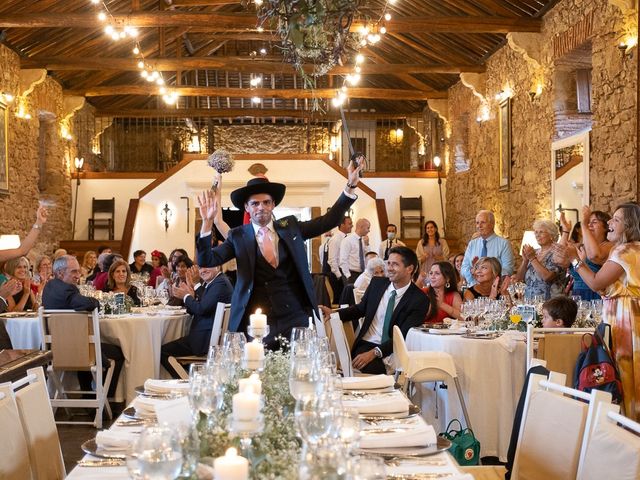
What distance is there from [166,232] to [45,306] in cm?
1089

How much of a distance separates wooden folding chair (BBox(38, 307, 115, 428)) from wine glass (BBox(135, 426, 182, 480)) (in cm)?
477

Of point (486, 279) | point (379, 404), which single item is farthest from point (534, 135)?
point (379, 404)

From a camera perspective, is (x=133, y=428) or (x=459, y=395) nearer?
(x=133, y=428)

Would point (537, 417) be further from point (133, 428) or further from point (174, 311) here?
point (174, 311)

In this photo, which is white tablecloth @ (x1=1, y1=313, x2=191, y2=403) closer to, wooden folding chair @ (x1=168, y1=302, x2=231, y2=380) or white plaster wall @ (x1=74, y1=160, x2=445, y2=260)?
wooden folding chair @ (x1=168, y1=302, x2=231, y2=380)

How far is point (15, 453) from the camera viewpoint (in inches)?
99.0

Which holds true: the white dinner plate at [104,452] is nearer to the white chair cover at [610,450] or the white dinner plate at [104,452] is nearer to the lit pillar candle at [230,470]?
the lit pillar candle at [230,470]

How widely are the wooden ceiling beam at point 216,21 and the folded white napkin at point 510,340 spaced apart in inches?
266

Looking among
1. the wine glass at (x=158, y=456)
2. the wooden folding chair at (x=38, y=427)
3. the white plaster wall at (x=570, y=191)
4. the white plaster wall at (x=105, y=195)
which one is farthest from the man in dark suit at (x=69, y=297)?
the white plaster wall at (x=105, y=195)

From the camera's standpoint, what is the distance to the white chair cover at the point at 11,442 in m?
2.43

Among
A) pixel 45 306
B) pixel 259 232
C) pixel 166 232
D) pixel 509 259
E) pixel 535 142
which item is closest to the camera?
pixel 259 232

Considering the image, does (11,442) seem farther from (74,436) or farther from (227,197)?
(227,197)

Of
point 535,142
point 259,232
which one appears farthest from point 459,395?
point 535,142

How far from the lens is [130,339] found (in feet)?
22.2
